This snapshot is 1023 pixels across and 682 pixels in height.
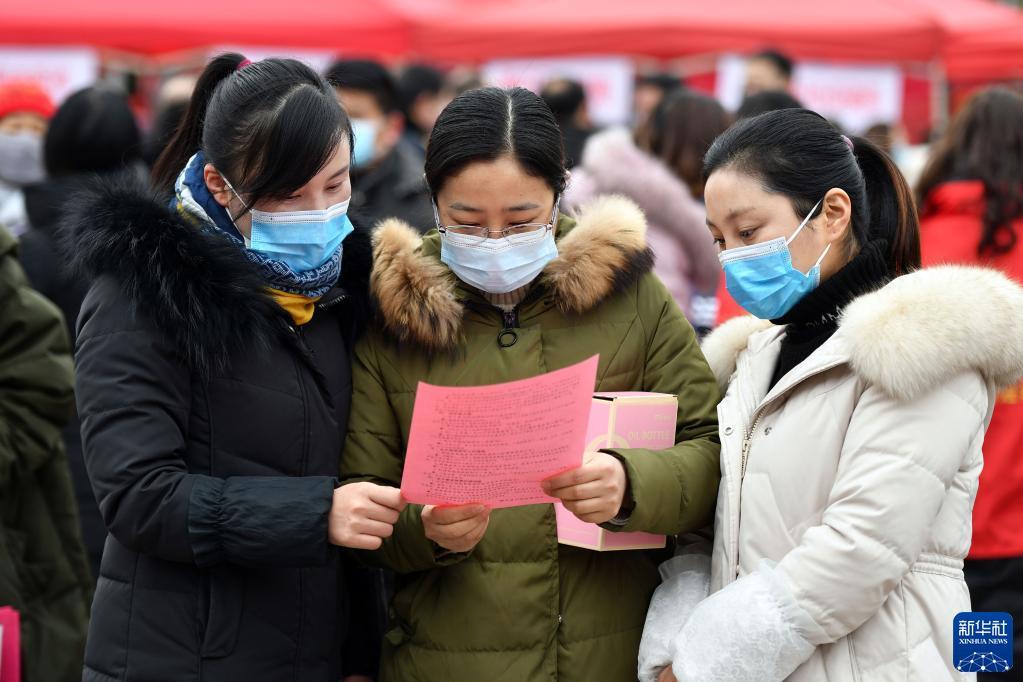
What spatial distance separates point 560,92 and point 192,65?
4218 mm

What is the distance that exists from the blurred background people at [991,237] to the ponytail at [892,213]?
1.29m

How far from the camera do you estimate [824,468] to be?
7.45ft

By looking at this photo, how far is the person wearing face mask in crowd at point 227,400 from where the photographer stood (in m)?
2.21

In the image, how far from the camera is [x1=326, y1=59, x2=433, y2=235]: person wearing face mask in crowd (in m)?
5.89

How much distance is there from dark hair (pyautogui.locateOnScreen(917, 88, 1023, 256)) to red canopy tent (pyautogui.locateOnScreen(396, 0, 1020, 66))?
617cm

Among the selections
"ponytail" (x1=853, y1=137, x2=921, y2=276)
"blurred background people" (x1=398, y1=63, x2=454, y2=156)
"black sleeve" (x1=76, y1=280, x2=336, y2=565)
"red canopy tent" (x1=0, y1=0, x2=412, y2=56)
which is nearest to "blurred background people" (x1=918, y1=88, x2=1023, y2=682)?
"ponytail" (x1=853, y1=137, x2=921, y2=276)

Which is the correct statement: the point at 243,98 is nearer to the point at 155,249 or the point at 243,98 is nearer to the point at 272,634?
the point at 155,249

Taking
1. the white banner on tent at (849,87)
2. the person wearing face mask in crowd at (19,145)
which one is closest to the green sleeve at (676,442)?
the person wearing face mask in crowd at (19,145)

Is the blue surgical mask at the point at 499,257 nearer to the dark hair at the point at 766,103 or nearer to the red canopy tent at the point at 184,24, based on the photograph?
the dark hair at the point at 766,103

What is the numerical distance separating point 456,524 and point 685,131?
3.26 metres

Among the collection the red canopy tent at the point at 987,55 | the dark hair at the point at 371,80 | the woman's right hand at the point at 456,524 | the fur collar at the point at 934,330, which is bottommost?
the woman's right hand at the point at 456,524

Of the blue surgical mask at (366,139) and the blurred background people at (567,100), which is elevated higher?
the blurred background people at (567,100)

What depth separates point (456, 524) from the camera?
224cm

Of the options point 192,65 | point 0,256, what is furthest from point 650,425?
point 192,65
